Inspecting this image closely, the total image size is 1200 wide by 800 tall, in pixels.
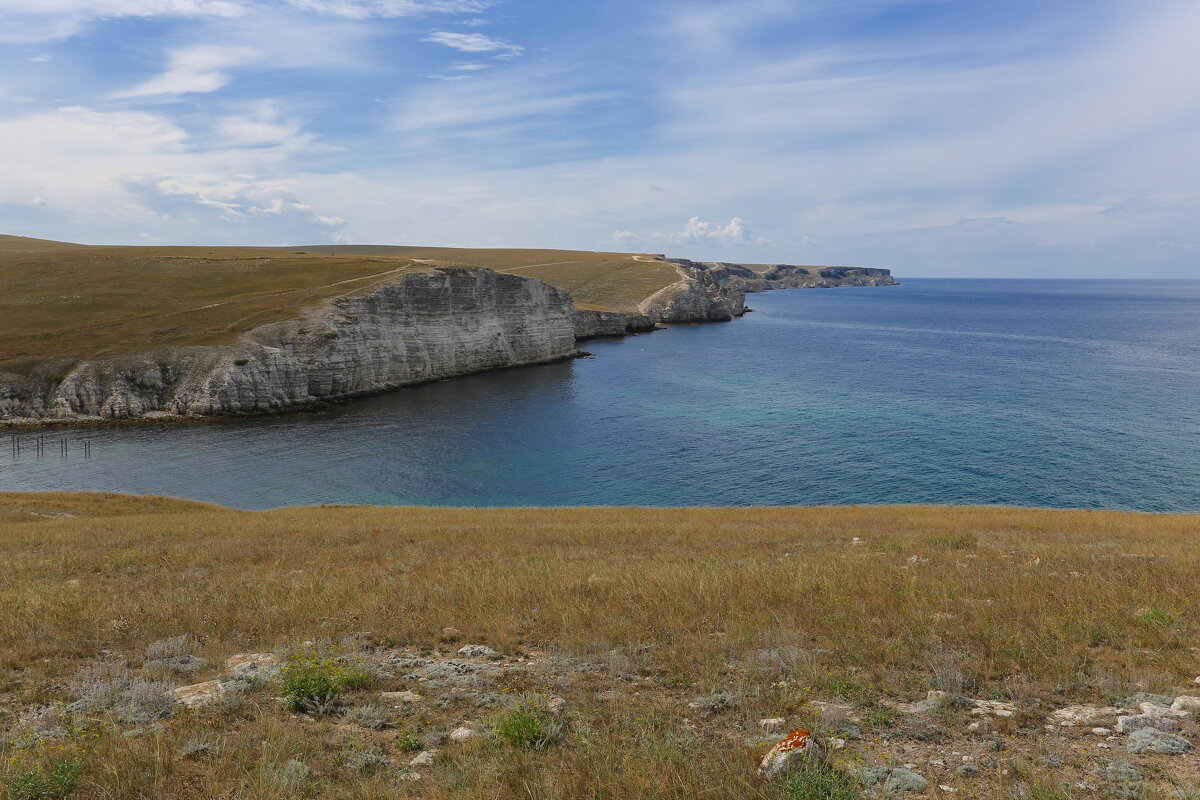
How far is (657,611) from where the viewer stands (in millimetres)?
10555

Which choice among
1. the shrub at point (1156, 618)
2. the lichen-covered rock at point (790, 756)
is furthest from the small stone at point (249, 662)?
the shrub at point (1156, 618)

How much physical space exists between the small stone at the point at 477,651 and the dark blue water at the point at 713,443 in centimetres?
3249

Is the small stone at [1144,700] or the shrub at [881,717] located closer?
the shrub at [881,717]

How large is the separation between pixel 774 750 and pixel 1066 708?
3.90m

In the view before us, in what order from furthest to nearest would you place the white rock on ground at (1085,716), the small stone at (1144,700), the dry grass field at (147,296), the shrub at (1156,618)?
1. the dry grass field at (147,296)
2. the shrub at (1156,618)
3. the small stone at (1144,700)
4. the white rock on ground at (1085,716)

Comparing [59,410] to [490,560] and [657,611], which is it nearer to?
[490,560]

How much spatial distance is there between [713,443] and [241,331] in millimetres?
54267

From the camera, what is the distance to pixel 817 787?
5.24 m

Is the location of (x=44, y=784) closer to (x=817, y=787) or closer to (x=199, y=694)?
(x=199, y=694)

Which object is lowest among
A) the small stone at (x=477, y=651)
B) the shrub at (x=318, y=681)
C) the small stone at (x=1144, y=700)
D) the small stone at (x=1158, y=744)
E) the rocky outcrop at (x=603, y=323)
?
the small stone at (x=477, y=651)

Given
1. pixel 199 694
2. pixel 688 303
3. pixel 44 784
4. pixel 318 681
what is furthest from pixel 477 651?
pixel 688 303

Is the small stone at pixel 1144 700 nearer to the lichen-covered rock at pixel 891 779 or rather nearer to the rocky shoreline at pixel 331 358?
the lichen-covered rock at pixel 891 779

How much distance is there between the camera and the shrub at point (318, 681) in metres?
7.32

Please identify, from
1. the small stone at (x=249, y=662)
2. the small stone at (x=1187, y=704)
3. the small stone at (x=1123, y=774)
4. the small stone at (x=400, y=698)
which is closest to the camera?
the small stone at (x=1123, y=774)
